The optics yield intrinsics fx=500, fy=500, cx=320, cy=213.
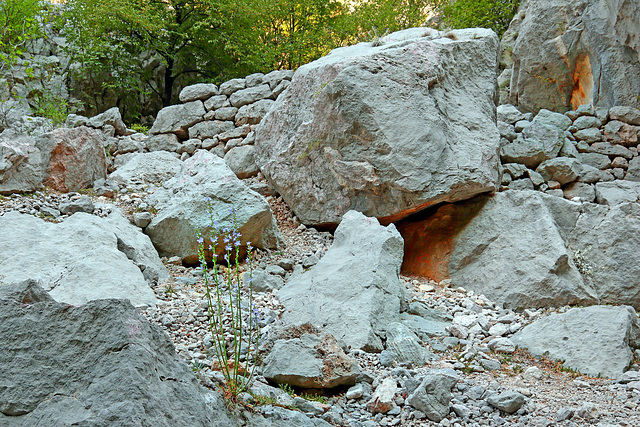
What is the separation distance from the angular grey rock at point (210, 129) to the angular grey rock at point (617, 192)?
6.58 metres

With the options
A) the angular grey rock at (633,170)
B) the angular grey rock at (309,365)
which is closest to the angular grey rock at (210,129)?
the angular grey rock at (309,365)

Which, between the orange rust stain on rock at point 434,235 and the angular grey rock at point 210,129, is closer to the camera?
the orange rust stain on rock at point 434,235

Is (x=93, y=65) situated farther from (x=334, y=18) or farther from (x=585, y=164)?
(x=585, y=164)

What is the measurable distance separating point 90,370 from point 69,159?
5.29 meters

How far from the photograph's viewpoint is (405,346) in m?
3.84

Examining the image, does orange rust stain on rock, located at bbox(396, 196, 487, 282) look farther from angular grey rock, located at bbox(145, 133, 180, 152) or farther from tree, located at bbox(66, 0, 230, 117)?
tree, located at bbox(66, 0, 230, 117)

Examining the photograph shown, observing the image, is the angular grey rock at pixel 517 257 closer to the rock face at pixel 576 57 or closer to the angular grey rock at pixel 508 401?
the angular grey rock at pixel 508 401

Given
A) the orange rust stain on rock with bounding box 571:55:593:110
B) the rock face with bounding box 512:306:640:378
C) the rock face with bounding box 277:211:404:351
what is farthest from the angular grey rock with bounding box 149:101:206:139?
the orange rust stain on rock with bounding box 571:55:593:110

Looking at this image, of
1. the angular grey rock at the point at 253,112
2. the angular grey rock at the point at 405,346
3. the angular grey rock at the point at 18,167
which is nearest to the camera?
the angular grey rock at the point at 405,346

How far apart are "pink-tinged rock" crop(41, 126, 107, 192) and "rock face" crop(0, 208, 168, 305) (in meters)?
1.63

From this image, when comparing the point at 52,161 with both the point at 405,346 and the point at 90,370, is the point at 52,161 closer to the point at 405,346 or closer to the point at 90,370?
the point at 405,346

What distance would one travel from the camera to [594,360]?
3908mm

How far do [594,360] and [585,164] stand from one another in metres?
5.83

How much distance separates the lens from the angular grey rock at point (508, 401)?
305 centimetres
